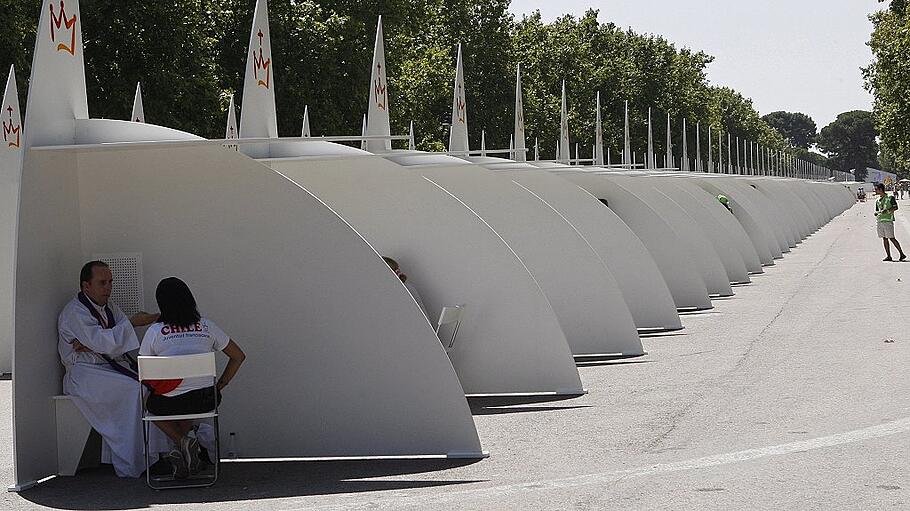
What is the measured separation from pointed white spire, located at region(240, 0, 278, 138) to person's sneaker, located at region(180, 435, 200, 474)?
2.73m

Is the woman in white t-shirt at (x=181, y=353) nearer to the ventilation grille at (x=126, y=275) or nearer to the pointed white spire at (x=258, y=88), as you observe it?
the ventilation grille at (x=126, y=275)

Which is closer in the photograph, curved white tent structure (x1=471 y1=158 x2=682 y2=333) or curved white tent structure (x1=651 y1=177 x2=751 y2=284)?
curved white tent structure (x1=471 y1=158 x2=682 y2=333)

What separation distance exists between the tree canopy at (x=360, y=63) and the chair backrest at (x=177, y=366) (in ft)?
68.6

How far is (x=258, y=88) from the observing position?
1098 centimetres

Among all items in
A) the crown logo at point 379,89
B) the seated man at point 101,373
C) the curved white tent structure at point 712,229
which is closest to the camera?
the seated man at point 101,373

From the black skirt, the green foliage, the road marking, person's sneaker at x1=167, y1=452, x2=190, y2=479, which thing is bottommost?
the road marking

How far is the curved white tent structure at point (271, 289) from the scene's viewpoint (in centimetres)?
973

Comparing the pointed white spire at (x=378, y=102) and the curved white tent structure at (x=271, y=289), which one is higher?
the pointed white spire at (x=378, y=102)

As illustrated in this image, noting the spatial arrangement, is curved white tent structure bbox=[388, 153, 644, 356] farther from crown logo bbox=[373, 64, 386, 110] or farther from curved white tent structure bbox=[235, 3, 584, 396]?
curved white tent structure bbox=[235, 3, 584, 396]

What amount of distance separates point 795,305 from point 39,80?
15057 mm

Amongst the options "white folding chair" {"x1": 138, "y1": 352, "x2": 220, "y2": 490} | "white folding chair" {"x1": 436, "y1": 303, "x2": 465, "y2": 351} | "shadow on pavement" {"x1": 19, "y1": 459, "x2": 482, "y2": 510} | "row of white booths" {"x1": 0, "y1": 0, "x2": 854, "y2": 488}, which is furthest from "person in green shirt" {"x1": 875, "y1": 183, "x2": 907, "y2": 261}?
"white folding chair" {"x1": 138, "y1": 352, "x2": 220, "y2": 490}

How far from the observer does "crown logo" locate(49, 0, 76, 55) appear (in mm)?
9016

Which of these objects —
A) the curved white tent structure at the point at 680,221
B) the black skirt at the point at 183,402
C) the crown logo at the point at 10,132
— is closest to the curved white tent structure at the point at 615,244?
the curved white tent structure at the point at 680,221

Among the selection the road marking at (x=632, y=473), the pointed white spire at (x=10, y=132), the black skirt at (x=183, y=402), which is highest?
the pointed white spire at (x=10, y=132)
